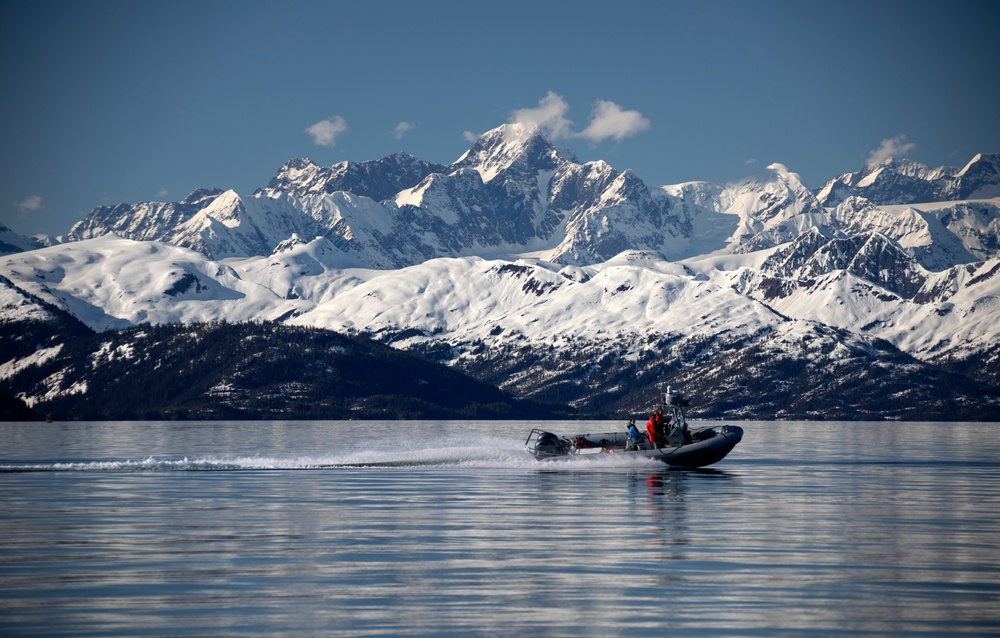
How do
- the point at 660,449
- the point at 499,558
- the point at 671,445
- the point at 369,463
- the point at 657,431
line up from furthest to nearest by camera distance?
the point at 369,463
the point at 671,445
the point at 660,449
the point at 657,431
the point at 499,558

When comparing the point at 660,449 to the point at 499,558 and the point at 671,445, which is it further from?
the point at 499,558

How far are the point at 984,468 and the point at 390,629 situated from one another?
86.3 m

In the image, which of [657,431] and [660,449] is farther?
[660,449]

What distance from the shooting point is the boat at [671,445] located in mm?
94062

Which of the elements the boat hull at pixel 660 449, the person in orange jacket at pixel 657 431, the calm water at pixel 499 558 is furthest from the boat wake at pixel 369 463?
the calm water at pixel 499 558

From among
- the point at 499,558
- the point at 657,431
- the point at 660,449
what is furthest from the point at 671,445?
the point at 499,558

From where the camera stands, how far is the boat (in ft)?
309

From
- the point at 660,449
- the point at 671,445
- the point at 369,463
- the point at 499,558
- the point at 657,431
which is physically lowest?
the point at 499,558

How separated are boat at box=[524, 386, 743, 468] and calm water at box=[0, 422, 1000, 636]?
36.4ft

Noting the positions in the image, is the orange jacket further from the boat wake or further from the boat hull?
the boat wake

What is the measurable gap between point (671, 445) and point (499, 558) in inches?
2063

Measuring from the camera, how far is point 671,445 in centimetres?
9538

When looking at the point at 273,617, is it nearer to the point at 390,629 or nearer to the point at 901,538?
the point at 390,629

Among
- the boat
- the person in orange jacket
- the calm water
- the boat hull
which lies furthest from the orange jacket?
the calm water
